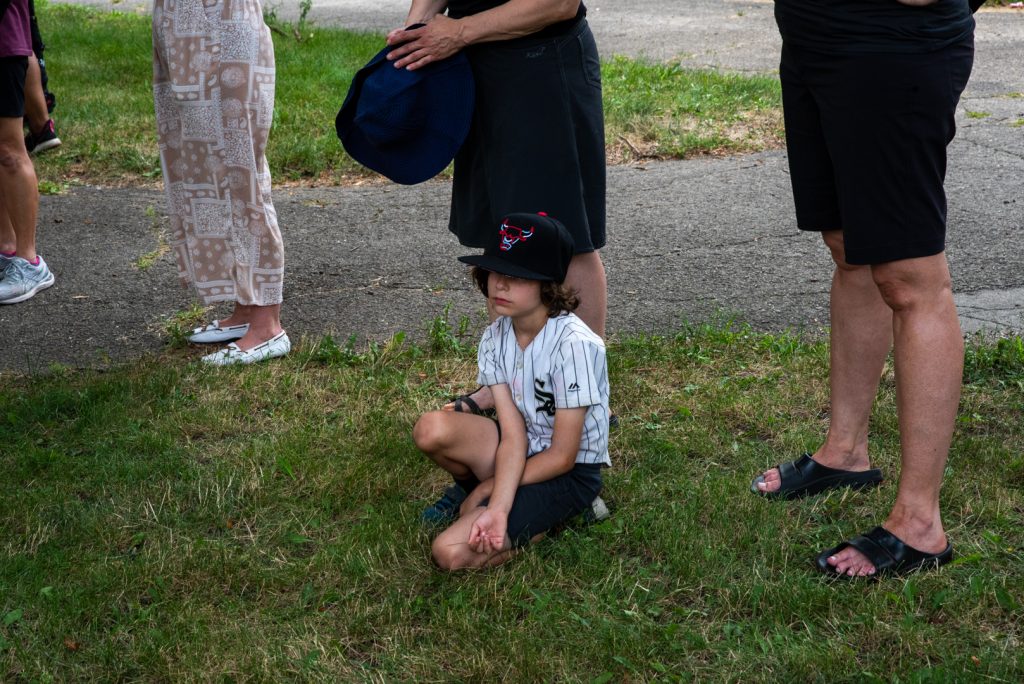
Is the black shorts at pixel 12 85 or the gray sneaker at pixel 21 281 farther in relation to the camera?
the gray sneaker at pixel 21 281

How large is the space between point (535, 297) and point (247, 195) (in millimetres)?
1734

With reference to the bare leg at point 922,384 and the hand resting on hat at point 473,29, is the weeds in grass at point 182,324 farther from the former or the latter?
the bare leg at point 922,384

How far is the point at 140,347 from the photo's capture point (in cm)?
441

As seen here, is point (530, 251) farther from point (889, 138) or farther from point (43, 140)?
point (43, 140)

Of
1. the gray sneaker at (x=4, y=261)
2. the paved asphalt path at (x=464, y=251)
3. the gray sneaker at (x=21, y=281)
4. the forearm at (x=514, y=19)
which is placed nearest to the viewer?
the forearm at (x=514, y=19)

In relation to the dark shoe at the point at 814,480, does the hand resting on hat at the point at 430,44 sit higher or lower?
higher

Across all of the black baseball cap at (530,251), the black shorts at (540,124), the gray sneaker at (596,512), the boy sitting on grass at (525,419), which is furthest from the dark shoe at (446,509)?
the black shorts at (540,124)

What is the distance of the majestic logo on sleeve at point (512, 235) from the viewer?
2787 mm

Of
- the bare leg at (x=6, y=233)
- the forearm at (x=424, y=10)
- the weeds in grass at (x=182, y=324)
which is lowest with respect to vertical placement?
the weeds in grass at (x=182, y=324)

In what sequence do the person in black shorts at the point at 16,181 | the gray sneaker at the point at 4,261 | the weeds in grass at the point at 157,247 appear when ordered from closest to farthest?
1. the person in black shorts at the point at 16,181
2. the gray sneaker at the point at 4,261
3. the weeds in grass at the point at 157,247

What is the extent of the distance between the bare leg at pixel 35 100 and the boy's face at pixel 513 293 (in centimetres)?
453

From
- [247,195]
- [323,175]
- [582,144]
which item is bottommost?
[323,175]

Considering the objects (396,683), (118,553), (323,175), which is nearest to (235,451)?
(118,553)

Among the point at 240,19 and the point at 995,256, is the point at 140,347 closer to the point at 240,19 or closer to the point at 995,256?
the point at 240,19
